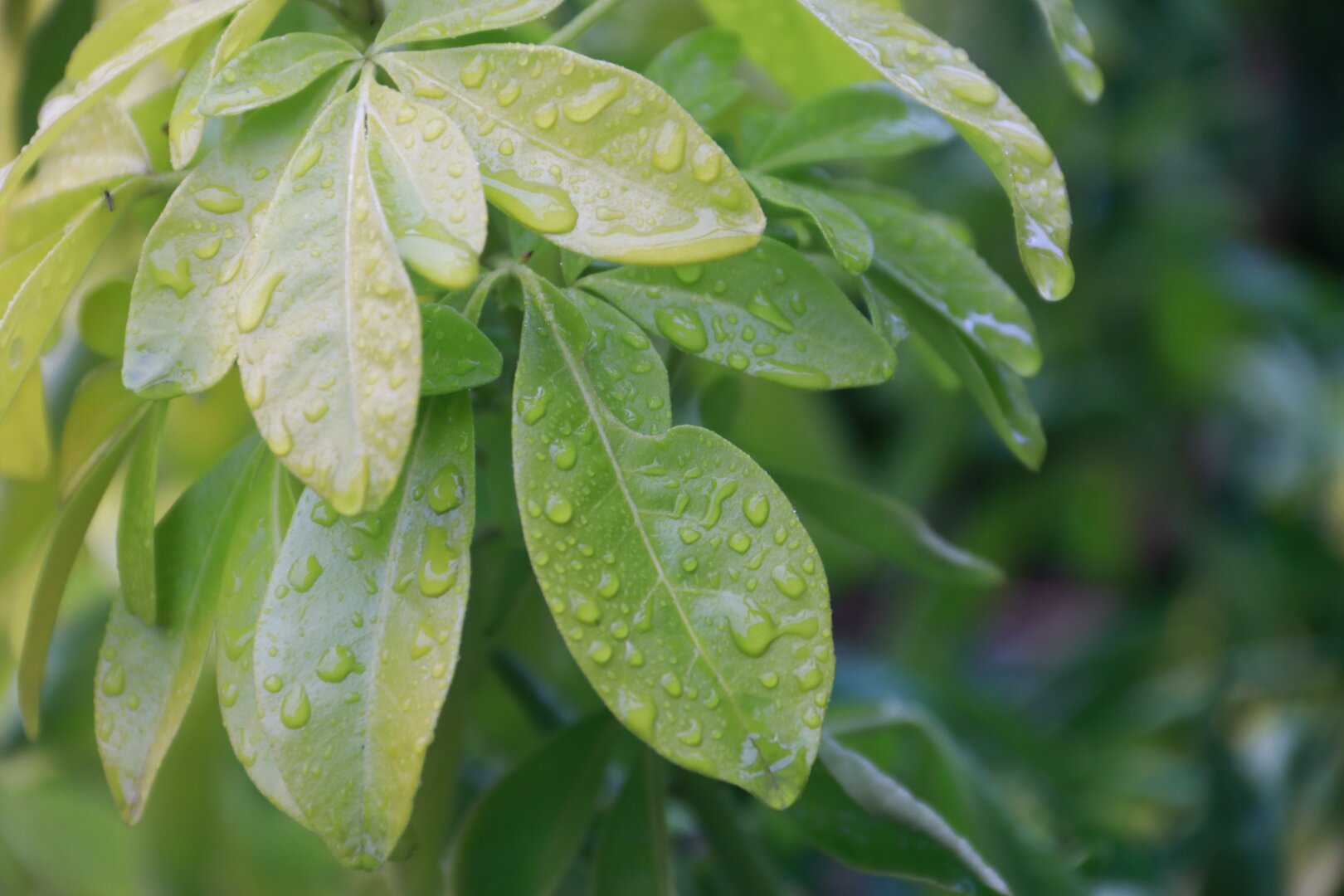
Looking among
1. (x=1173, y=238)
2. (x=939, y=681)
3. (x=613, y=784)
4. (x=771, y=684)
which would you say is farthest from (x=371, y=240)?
(x=1173, y=238)

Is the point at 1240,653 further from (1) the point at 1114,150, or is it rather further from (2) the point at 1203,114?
(2) the point at 1203,114

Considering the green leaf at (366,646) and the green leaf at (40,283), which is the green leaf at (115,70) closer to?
the green leaf at (40,283)

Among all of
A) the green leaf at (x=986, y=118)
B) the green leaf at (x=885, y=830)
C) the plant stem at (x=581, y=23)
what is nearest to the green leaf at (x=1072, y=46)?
the green leaf at (x=986, y=118)

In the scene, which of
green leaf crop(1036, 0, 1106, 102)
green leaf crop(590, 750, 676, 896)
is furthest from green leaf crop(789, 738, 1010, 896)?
green leaf crop(1036, 0, 1106, 102)

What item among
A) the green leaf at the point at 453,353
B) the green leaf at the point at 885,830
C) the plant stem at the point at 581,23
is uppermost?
the plant stem at the point at 581,23

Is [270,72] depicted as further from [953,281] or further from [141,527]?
[953,281]

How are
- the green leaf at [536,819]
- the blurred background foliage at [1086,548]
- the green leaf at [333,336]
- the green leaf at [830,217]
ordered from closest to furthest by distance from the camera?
the green leaf at [333,336] < the green leaf at [830,217] < the green leaf at [536,819] < the blurred background foliage at [1086,548]

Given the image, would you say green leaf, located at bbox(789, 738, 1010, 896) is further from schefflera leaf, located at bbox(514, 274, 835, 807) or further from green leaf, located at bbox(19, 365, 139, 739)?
green leaf, located at bbox(19, 365, 139, 739)
